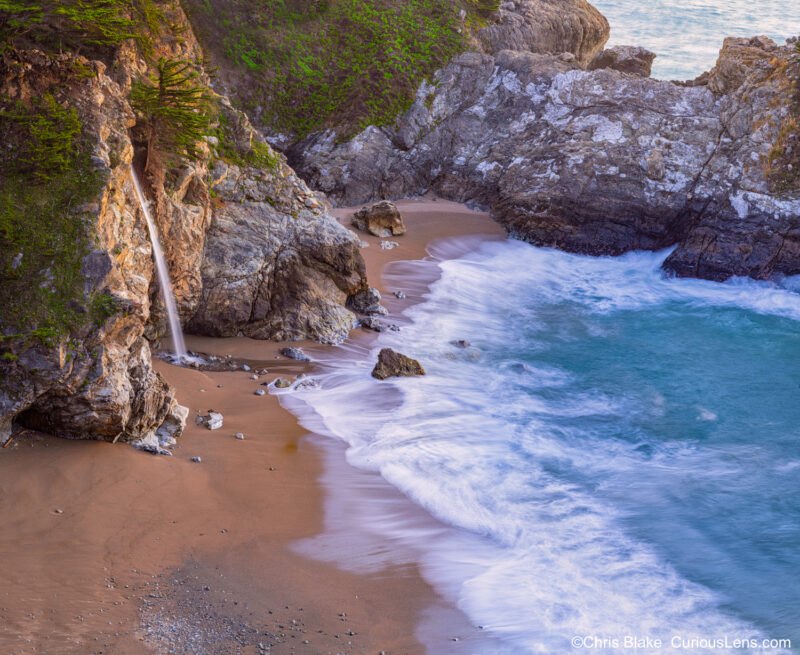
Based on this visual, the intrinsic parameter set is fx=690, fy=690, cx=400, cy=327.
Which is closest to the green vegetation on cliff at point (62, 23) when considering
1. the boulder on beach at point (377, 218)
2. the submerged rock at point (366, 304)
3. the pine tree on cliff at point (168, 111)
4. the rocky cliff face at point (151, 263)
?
the rocky cliff face at point (151, 263)

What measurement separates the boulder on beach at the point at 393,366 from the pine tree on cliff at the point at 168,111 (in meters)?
4.74

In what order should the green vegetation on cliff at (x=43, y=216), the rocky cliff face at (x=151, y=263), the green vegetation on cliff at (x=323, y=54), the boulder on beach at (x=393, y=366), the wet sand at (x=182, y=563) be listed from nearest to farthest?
the wet sand at (x=182, y=563) → the green vegetation on cliff at (x=43, y=216) → the rocky cliff face at (x=151, y=263) → the boulder on beach at (x=393, y=366) → the green vegetation on cliff at (x=323, y=54)

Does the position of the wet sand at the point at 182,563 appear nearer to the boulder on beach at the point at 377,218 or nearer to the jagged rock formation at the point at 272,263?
the jagged rock formation at the point at 272,263

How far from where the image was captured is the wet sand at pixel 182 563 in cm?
595

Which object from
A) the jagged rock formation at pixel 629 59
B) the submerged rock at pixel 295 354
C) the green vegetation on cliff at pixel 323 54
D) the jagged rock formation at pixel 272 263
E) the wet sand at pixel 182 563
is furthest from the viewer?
the jagged rock formation at pixel 629 59

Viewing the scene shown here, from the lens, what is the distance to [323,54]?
24094 millimetres

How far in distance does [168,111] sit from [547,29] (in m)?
20.3

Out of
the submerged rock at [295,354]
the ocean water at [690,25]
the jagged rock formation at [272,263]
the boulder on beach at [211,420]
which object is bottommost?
the boulder on beach at [211,420]

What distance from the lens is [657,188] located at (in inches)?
768

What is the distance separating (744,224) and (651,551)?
12.9 m

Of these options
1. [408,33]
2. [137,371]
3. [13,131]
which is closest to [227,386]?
[137,371]

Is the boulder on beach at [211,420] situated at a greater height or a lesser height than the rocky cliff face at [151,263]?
lesser

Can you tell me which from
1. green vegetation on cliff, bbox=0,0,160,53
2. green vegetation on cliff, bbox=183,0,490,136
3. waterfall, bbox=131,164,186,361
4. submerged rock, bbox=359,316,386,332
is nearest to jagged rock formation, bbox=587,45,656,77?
green vegetation on cliff, bbox=183,0,490,136

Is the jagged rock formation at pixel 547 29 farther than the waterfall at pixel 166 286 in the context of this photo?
Yes
